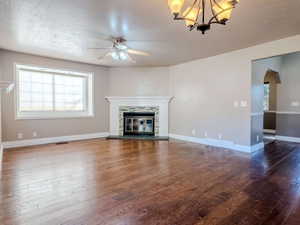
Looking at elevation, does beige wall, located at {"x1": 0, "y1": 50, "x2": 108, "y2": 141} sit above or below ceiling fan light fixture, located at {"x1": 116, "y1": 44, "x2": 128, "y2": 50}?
below

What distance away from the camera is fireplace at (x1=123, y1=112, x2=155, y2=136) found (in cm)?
655

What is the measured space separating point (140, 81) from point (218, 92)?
276 centimetres

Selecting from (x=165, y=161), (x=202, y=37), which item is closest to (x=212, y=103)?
(x=202, y=37)

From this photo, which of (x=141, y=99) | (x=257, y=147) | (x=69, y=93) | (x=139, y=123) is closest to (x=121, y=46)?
(x=141, y=99)

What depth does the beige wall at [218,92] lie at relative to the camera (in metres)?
4.33

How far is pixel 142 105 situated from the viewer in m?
6.47

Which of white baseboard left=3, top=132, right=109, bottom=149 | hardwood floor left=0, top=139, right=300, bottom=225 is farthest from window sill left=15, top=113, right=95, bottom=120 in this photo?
hardwood floor left=0, top=139, right=300, bottom=225

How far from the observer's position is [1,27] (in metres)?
3.23

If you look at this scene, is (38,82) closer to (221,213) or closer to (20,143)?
(20,143)

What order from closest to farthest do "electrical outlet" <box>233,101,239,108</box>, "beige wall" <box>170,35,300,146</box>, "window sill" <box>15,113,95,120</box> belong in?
1. "beige wall" <box>170,35,300,146</box>
2. "electrical outlet" <box>233,101,239,108</box>
3. "window sill" <box>15,113,95,120</box>

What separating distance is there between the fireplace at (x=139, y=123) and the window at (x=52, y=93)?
1332 millimetres

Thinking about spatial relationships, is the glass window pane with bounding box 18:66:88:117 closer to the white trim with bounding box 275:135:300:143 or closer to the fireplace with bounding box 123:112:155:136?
the fireplace with bounding box 123:112:155:136

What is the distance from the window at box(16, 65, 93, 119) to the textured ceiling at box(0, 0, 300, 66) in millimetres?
834

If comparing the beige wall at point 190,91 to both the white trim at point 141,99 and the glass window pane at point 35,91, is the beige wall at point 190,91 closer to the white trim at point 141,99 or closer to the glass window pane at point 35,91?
the white trim at point 141,99
